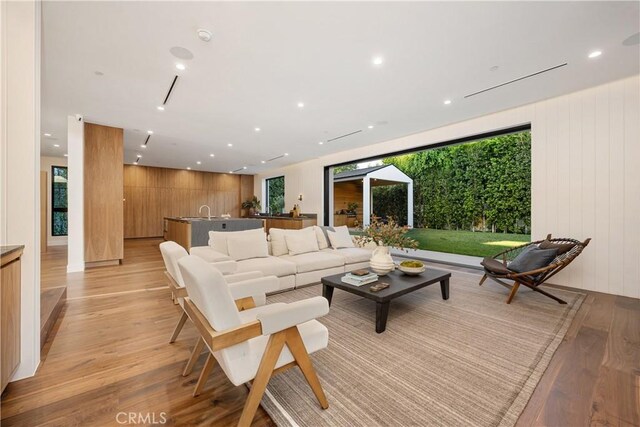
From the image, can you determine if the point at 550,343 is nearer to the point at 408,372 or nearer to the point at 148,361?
the point at 408,372

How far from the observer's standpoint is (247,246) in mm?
3779

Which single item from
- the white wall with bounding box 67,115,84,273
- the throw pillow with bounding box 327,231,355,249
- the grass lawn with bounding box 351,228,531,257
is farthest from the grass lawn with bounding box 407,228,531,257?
the white wall with bounding box 67,115,84,273

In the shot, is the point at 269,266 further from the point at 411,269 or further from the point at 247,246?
the point at 411,269

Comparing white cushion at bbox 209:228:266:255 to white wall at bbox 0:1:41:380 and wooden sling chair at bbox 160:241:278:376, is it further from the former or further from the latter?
white wall at bbox 0:1:41:380

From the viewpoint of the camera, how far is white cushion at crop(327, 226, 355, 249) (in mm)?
4742

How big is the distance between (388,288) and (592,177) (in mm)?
3573

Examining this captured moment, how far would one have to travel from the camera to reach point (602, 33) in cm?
252

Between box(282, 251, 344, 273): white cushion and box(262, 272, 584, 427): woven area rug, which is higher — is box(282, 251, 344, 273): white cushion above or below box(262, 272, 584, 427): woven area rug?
above

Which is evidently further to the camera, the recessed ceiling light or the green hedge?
the green hedge

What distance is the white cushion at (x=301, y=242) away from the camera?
4203mm

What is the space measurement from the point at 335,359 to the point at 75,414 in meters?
1.65

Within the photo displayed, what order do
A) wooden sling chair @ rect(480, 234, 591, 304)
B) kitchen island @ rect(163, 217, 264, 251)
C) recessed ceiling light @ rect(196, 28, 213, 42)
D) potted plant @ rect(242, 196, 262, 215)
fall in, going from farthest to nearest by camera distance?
potted plant @ rect(242, 196, 262, 215) < kitchen island @ rect(163, 217, 264, 251) < wooden sling chair @ rect(480, 234, 591, 304) < recessed ceiling light @ rect(196, 28, 213, 42)

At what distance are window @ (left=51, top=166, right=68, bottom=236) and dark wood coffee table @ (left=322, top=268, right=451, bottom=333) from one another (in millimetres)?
9906
